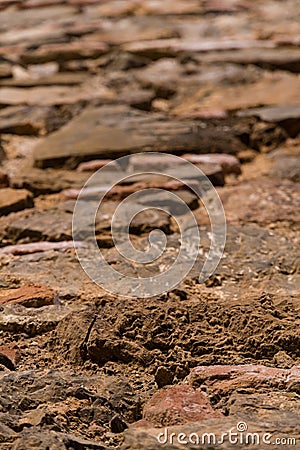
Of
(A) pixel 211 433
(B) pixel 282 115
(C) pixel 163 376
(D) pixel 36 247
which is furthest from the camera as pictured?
(B) pixel 282 115

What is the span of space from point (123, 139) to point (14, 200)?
56cm

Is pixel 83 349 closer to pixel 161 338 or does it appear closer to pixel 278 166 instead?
pixel 161 338

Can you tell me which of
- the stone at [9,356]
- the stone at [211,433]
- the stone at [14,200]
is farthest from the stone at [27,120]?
the stone at [211,433]

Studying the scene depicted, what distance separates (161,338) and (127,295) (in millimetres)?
194

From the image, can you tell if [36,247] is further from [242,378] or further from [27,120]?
[27,120]

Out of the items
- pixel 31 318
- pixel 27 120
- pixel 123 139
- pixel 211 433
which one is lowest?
pixel 211 433

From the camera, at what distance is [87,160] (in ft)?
8.00

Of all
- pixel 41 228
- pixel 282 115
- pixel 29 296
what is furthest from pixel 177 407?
pixel 282 115

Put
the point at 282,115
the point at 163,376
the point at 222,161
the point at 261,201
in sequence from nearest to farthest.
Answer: the point at 163,376 → the point at 261,201 → the point at 222,161 → the point at 282,115

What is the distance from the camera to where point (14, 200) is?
2131 millimetres

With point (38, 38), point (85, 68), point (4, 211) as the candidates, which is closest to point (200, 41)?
point (85, 68)

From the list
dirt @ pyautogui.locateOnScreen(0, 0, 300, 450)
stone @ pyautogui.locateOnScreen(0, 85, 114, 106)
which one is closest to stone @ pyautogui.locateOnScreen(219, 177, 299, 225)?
dirt @ pyautogui.locateOnScreen(0, 0, 300, 450)

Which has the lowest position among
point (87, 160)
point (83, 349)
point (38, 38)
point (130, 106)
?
point (83, 349)

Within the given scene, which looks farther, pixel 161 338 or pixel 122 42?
pixel 122 42
